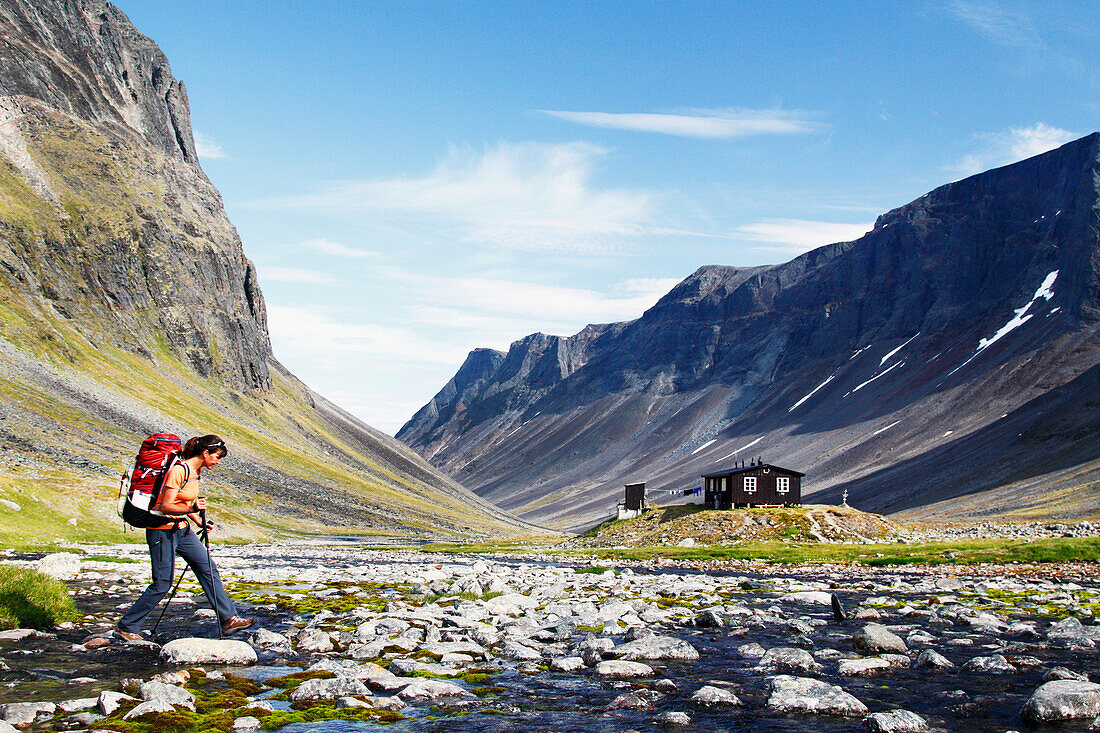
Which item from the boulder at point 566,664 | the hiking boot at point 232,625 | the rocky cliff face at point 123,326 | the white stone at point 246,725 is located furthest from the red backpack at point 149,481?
the rocky cliff face at point 123,326

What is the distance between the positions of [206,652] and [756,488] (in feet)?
244

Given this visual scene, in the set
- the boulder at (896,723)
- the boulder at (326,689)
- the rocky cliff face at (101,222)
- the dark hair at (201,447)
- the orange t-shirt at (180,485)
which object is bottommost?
the boulder at (326,689)

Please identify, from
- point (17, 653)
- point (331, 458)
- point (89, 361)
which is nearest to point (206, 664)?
point (17, 653)

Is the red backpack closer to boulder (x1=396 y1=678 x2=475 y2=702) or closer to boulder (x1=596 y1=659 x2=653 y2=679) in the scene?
boulder (x1=396 y1=678 x2=475 y2=702)

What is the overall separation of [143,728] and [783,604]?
21439 mm

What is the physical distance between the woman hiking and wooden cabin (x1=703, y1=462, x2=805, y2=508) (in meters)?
71.4

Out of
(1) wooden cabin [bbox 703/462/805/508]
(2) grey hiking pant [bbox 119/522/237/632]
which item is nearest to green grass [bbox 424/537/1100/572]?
(1) wooden cabin [bbox 703/462/805/508]

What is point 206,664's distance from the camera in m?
13.7

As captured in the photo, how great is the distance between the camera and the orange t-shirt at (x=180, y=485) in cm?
1421

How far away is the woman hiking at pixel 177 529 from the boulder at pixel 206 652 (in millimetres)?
1049

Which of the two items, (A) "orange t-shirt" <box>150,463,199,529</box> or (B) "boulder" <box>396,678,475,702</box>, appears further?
(A) "orange t-shirt" <box>150,463,199,529</box>

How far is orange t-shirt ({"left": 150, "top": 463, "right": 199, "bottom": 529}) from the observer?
560 inches

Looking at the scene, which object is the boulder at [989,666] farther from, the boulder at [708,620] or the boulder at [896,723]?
the boulder at [708,620]

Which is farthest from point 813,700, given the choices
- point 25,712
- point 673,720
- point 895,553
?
point 895,553
